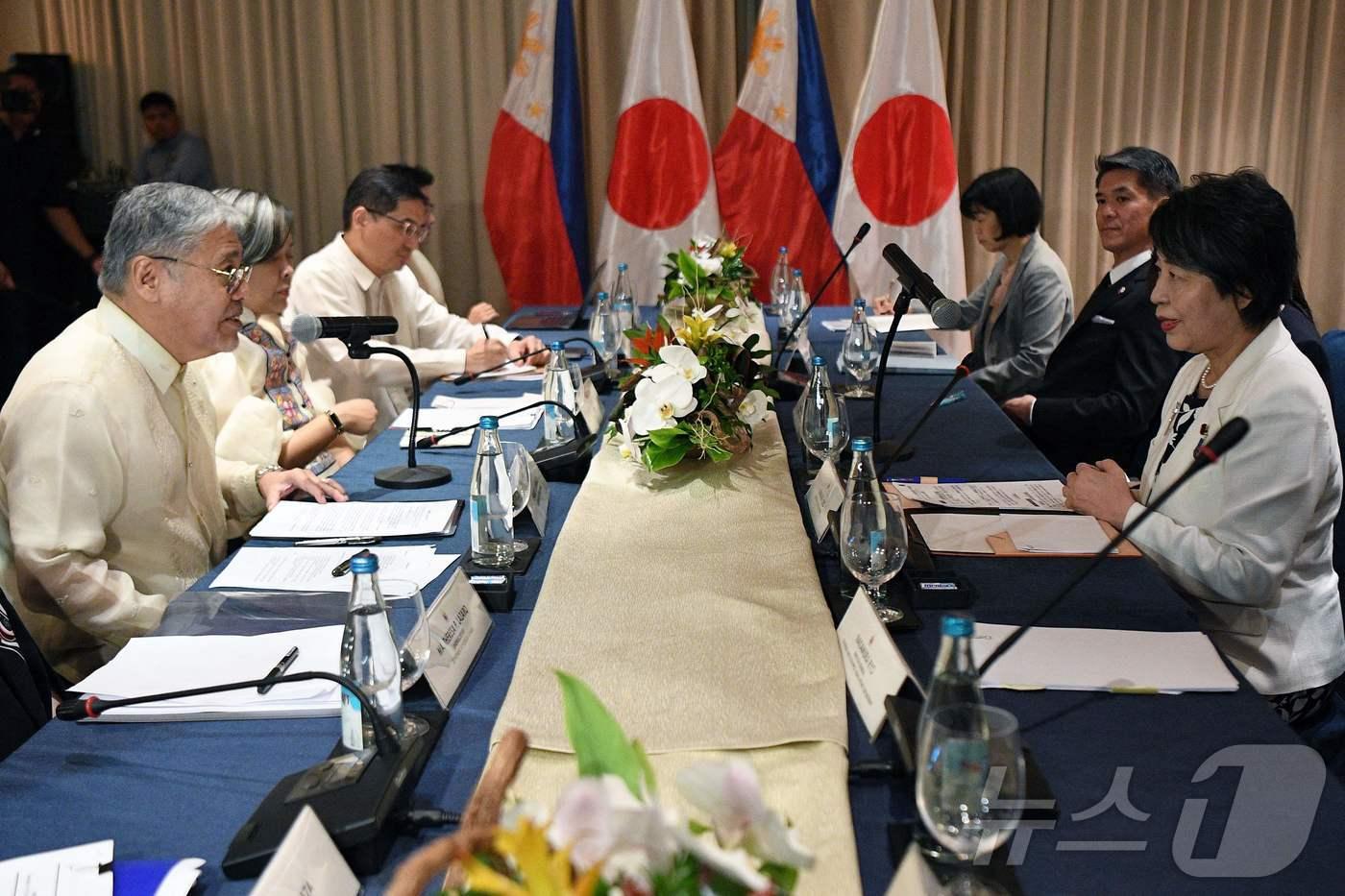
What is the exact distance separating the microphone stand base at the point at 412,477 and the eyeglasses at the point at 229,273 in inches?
16.2

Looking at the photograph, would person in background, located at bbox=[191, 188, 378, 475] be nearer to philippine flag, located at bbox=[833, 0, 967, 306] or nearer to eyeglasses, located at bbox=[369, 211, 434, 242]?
eyeglasses, located at bbox=[369, 211, 434, 242]

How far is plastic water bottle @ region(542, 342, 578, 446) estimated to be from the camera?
233 centimetres

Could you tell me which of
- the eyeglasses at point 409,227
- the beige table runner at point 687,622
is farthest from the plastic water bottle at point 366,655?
the eyeglasses at point 409,227

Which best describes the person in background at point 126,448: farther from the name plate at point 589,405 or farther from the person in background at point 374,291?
the person in background at point 374,291

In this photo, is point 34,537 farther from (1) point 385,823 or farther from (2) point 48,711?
(1) point 385,823

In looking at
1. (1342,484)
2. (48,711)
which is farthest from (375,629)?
(1342,484)

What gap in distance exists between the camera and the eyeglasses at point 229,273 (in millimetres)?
1963

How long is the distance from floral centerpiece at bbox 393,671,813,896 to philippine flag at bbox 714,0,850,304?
4583 millimetres

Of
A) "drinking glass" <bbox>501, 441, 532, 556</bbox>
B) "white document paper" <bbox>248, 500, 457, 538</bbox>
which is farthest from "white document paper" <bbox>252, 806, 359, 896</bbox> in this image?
"white document paper" <bbox>248, 500, 457, 538</bbox>

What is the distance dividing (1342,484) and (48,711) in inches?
72.5

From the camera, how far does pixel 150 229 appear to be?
1953 mm

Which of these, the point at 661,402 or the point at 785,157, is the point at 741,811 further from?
the point at 785,157

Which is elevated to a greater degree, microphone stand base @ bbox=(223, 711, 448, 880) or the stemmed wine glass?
the stemmed wine glass

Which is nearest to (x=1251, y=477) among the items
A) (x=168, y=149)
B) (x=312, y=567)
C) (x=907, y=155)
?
(x=312, y=567)
